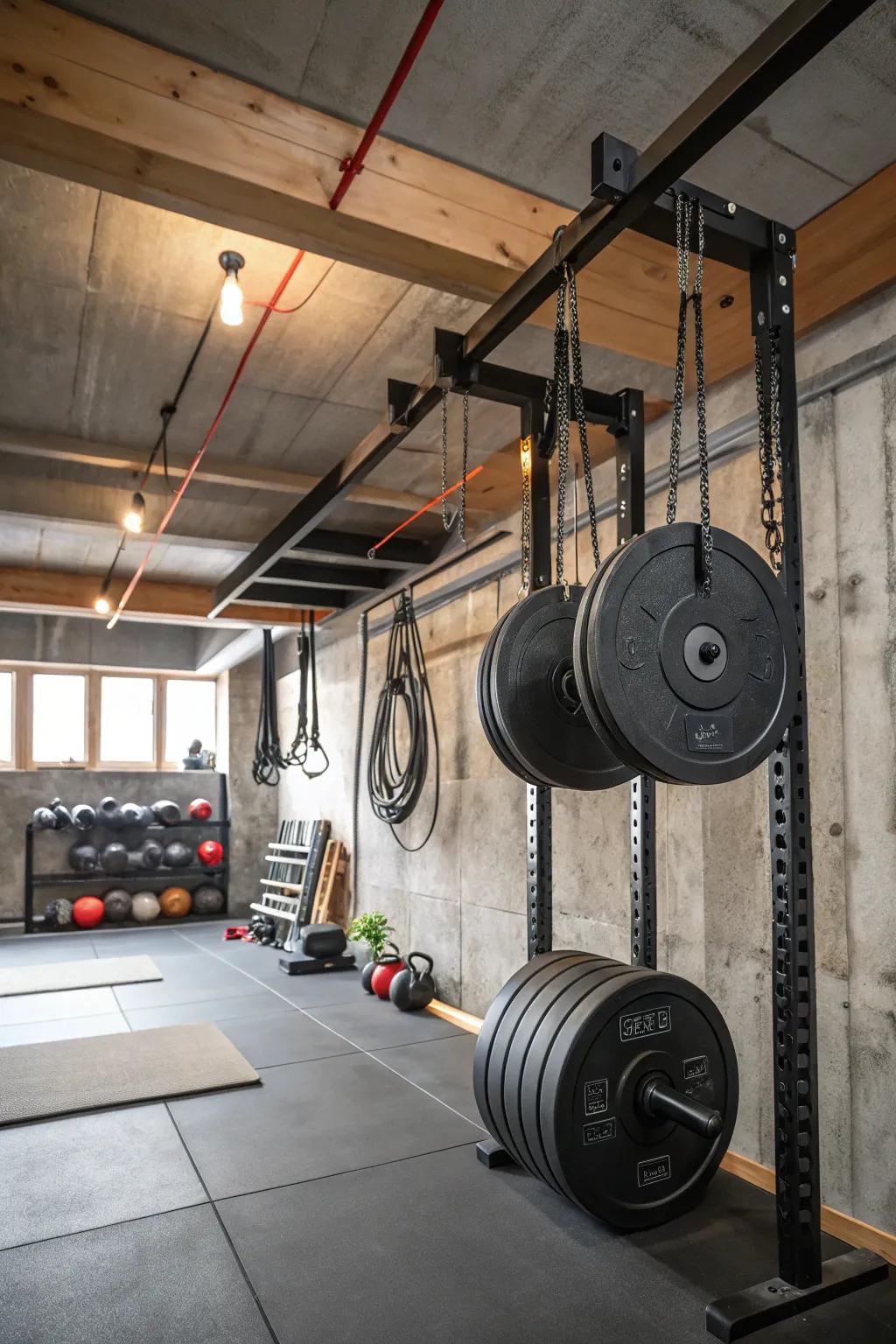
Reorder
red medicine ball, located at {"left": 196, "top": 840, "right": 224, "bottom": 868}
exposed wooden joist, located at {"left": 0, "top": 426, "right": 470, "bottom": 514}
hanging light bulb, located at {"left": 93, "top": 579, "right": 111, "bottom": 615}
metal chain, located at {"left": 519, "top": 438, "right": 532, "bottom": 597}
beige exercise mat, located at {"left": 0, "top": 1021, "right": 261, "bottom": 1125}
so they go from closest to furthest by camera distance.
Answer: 1. metal chain, located at {"left": 519, "top": 438, "right": 532, "bottom": 597}
2. beige exercise mat, located at {"left": 0, "top": 1021, "right": 261, "bottom": 1125}
3. exposed wooden joist, located at {"left": 0, "top": 426, "right": 470, "bottom": 514}
4. hanging light bulb, located at {"left": 93, "top": 579, "right": 111, "bottom": 615}
5. red medicine ball, located at {"left": 196, "top": 840, "right": 224, "bottom": 868}

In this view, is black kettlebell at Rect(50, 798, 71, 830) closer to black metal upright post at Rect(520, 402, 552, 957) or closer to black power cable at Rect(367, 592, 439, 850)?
black power cable at Rect(367, 592, 439, 850)

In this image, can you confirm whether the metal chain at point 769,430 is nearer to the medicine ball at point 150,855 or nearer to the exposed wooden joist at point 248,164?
the exposed wooden joist at point 248,164

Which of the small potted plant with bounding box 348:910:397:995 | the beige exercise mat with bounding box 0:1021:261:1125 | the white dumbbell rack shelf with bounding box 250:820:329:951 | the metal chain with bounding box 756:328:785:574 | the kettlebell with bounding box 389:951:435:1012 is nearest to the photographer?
the metal chain with bounding box 756:328:785:574

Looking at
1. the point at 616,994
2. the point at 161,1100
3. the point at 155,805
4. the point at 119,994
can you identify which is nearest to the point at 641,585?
the point at 616,994

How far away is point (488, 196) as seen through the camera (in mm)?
2475

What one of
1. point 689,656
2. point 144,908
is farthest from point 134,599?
point 689,656

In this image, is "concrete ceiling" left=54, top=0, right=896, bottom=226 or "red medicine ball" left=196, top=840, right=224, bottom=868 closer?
"concrete ceiling" left=54, top=0, right=896, bottom=226

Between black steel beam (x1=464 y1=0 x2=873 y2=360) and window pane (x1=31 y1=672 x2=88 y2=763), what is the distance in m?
7.98

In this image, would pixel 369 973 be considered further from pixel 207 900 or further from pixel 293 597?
pixel 207 900

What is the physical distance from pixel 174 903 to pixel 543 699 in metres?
7.10

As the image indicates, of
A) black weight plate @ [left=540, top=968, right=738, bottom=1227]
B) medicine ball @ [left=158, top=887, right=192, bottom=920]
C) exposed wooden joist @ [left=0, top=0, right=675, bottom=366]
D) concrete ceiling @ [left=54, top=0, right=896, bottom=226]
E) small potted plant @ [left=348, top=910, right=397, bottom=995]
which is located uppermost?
concrete ceiling @ [left=54, top=0, right=896, bottom=226]

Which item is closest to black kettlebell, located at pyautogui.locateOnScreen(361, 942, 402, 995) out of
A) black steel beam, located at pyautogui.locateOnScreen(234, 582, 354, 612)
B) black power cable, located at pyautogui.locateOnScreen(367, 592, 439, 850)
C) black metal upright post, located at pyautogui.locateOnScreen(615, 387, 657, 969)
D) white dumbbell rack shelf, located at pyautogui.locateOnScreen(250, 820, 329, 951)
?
black power cable, located at pyautogui.locateOnScreen(367, 592, 439, 850)

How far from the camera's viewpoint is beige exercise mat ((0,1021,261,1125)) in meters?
3.54

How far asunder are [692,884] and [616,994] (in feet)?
3.09
